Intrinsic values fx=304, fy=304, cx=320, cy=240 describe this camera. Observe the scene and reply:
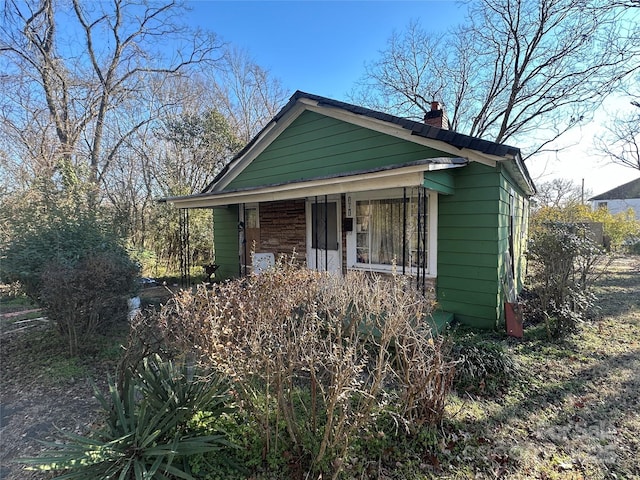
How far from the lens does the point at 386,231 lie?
664 cm

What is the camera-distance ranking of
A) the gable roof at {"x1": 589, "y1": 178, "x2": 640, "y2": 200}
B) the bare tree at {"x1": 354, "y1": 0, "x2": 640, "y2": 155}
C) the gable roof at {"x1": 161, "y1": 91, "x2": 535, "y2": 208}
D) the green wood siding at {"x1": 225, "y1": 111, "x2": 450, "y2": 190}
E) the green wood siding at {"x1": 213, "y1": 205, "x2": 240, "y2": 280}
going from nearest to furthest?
the gable roof at {"x1": 161, "y1": 91, "x2": 535, "y2": 208}, the green wood siding at {"x1": 225, "y1": 111, "x2": 450, "y2": 190}, the green wood siding at {"x1": 213, "y1": 205, "x2": 240, "y2": 280}, the bare tree at {"x1": 354, "y1": 0, "x2": 640, "y2": 155}, the gable roof at {"x1": 589, "y1": 178, "x2": 640, "y2": 200}

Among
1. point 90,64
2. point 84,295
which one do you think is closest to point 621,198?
point 84,295

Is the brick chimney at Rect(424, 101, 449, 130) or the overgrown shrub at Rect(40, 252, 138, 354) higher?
the brick chimney at Rect(424, 101, 449, 130)

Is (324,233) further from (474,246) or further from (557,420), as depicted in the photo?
(557,420)

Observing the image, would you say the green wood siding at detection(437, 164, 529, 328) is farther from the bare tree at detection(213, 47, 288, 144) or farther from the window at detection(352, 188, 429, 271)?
the bare tree at detection(213, 47, 288, 144)

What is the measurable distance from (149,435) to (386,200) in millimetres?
5629

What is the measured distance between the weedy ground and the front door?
12.2ft

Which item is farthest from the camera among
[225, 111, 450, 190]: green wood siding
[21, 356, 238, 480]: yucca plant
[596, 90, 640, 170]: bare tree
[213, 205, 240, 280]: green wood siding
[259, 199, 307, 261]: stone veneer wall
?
[596, 90, 640, 170]: bare tree

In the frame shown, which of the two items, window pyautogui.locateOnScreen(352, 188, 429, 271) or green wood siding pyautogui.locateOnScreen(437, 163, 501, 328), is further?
window pyautogui.locateOnScreen(352, 188, 429, 271)

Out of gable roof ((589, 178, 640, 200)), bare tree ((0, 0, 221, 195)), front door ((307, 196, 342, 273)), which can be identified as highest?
bare tree ((0, 0, 221, 195))

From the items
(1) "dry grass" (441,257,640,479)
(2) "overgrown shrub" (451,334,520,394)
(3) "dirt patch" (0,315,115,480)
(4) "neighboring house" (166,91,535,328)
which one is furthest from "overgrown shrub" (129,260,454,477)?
(4) "neighboring house" (166,91,535,328)

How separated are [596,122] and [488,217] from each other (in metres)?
14.9

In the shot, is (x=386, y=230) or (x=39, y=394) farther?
(x=386, y=230)

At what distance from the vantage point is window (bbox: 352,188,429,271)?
619 cm
